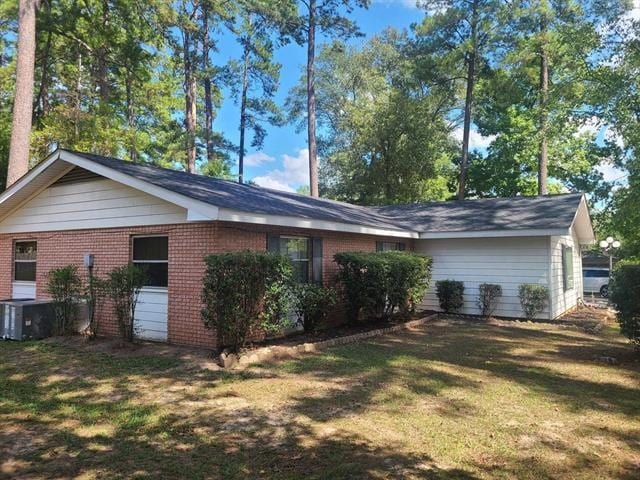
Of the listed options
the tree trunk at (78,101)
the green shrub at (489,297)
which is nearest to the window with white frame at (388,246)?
the green shrub at (489,297)

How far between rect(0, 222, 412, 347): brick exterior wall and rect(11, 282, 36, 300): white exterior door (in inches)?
13.6

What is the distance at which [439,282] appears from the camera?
13.2m

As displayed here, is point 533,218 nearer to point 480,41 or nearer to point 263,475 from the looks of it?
point 263,475

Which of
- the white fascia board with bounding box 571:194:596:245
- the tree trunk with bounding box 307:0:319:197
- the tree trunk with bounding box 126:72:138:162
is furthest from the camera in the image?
the tree trunk with bounding box 307:0:319:197

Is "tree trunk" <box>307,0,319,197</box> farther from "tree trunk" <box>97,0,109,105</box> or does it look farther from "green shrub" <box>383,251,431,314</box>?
"green shrub" <box>383,251,431,314</box>

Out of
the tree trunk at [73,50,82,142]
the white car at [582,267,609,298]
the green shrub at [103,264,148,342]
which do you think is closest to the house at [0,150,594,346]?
the green shrub at [103,264,148,342]

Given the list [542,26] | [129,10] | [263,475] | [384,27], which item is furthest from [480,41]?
[263,475]

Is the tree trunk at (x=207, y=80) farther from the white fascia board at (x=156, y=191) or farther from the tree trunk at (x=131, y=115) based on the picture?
the white fascia board at (x=156, y=191)

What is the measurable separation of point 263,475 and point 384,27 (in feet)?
116

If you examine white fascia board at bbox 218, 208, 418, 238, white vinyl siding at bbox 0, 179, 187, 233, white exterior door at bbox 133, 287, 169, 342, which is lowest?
white exterior door at bbox 133, 287, 169, 342

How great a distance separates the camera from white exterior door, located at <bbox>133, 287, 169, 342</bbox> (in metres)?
8.59

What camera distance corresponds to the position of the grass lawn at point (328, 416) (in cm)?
370

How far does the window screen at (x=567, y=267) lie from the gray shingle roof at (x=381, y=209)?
1546 mm

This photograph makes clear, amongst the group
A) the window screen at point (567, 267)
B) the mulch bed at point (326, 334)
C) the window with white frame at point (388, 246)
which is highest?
the window with white frame at point (388, 246)
